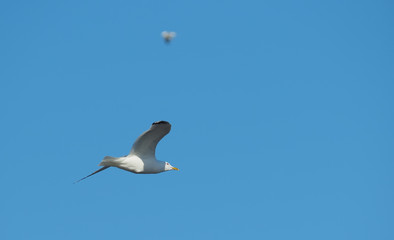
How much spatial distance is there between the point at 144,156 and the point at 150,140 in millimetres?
752

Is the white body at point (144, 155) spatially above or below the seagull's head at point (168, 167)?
below

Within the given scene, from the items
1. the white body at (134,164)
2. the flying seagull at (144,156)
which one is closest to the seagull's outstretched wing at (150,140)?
the flying seagull at (144,156)

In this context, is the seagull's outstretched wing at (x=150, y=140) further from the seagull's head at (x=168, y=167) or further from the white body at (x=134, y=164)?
the seagull's head at (x=168, y=167)

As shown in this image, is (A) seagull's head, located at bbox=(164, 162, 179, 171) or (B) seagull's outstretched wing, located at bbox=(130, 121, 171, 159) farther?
(A) seagull's head, located at bbox=(164, 162, 179, 171)

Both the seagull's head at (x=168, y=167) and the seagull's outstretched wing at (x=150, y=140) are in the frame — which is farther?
the seagull's head at (x=168, y=167)

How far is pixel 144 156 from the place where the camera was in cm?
1883

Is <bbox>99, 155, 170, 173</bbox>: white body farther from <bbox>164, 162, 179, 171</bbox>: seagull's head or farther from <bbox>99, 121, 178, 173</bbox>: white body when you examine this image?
<bbox>164, 162, 179, 171</bbox>: seagull's head

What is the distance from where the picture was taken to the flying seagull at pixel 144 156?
57.6ft

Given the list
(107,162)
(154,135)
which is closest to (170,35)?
(154,135)

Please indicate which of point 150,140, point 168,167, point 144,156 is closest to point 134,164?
point 144,156

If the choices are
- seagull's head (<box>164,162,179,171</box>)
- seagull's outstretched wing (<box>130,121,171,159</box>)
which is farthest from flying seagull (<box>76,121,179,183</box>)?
seagull's head (<box>164,162,179,171</box>)

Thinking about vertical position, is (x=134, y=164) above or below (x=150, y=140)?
below

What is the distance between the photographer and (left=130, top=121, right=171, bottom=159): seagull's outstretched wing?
17577mm

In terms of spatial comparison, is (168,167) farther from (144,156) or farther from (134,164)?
(134,164)
